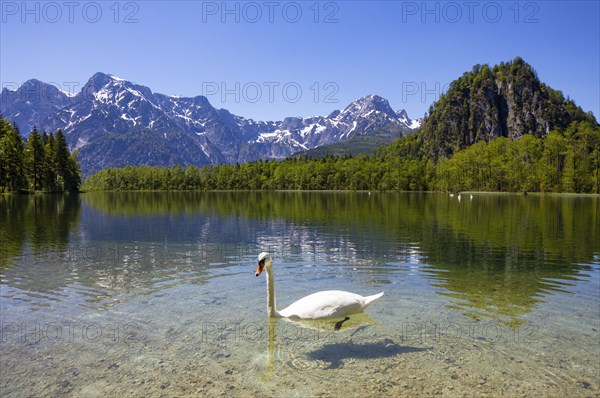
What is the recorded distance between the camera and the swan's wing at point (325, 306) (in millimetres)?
11070

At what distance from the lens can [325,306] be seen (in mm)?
11188

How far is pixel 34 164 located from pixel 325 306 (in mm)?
142107

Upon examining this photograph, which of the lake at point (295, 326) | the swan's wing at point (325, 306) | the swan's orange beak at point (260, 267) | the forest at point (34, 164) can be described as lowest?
the lake at point (295, 326)

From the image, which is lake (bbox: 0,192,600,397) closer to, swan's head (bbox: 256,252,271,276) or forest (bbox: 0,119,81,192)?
swan's head (bbox: 256,252,271,276)

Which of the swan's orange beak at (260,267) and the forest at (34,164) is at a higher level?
the forest at (34,164)

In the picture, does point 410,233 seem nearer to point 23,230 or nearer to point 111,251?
point 111,251

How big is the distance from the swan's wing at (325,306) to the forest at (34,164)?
115 metres

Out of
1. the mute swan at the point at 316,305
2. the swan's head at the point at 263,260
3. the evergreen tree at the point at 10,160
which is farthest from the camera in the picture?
the evergreen tree at the point at 10,160

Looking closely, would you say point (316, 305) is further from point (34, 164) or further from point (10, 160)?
point (34, 164)

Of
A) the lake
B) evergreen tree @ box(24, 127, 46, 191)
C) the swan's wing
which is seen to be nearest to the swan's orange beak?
the swan's wing

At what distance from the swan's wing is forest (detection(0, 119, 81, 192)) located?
11538 centimetres

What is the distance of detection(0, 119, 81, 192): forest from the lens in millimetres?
106131

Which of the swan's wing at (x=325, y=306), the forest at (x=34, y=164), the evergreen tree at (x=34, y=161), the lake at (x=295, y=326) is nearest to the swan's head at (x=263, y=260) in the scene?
the swan's wing at (x=325, y=306)

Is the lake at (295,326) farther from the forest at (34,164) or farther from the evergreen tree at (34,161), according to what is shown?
the evergreen tree at (34,161)
